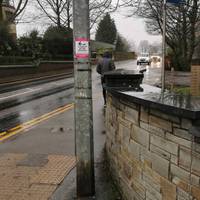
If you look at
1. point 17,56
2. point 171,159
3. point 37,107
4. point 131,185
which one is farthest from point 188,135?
point 17,56

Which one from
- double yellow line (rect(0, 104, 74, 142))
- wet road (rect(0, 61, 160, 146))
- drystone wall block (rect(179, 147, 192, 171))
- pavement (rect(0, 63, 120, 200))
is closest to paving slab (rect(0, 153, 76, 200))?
pavement (rect(0, 63, 120, 200))

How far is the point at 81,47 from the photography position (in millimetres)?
3883

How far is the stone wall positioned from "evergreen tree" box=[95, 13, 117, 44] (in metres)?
75.6

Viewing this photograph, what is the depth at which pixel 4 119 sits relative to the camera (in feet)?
30.2

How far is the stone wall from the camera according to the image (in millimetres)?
2424

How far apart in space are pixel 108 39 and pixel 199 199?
78.5m

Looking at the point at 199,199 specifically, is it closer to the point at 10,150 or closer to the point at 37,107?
the point at 10,150

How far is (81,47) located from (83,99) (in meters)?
0.69

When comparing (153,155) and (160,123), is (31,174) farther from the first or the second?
(160,123)

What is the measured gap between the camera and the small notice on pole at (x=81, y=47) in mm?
3861

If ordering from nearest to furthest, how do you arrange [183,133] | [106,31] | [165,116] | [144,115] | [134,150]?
[183,133] → [165,116] → [144,115] → [134,150] → [106,31]

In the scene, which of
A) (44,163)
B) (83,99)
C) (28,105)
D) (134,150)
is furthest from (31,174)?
(28,105)

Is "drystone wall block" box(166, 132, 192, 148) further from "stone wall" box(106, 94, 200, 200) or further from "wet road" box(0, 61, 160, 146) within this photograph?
"wet road" box(0, 61, 160, 146)

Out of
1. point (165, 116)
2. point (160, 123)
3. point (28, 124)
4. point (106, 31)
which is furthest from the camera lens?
point (106, 31)
